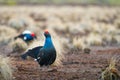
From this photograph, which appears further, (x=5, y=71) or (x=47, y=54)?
(x=47, y=54)

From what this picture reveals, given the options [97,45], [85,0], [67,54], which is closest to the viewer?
[67,54]

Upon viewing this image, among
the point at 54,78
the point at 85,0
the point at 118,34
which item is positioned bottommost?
the point at 85,0

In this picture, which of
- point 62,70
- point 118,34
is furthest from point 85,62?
point 118,34

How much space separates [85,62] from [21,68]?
9.60 ft

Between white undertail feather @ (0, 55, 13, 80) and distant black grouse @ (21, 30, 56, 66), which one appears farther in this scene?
distant black grouse @ (21, 30, 56, 66)

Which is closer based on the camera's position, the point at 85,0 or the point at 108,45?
the point at 108,45

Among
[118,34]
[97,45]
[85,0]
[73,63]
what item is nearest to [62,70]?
[73,63]

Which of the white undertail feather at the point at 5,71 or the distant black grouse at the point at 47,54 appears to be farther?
the distant black grouse at the point at 47,54

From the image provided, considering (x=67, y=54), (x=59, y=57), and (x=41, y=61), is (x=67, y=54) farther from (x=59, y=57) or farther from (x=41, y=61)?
(x=41, y=61)

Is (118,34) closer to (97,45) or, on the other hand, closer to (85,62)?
(97,45)

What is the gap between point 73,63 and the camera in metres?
19.3

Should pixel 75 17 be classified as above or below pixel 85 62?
below

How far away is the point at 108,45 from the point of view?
27.3 meters

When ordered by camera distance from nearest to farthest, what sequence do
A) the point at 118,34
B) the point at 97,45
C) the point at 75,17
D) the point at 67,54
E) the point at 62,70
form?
the point at 62,70, the point at 67,54, the point at 97,45, the point at 118,34, the point at 75,17
